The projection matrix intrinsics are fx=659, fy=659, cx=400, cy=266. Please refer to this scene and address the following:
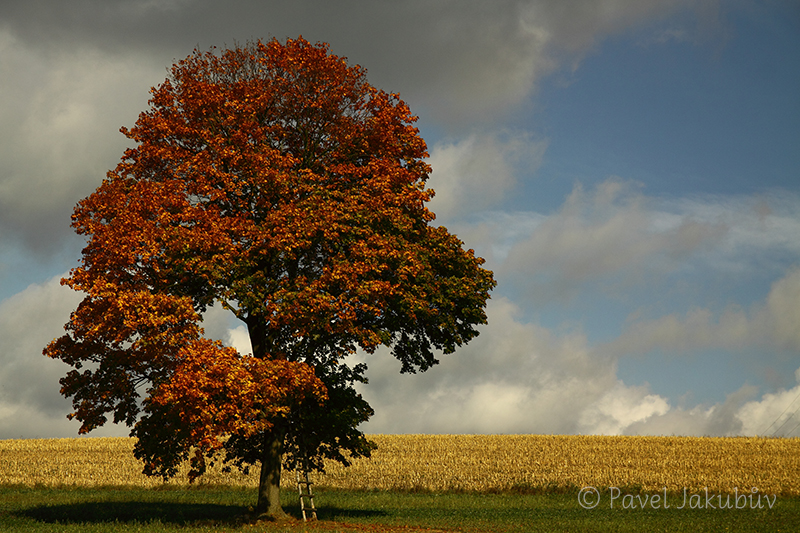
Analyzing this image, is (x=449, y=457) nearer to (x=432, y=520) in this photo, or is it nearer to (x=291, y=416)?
(x=432, y=520)

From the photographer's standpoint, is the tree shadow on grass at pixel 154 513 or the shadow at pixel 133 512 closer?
the tree shadow on grass at pixel 154 513

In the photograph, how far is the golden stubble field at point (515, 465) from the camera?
43.8 metres

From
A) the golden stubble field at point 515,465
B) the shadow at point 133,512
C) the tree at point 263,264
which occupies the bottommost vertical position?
the shadow at point 133,512

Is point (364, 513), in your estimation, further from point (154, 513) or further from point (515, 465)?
point (515, 465)

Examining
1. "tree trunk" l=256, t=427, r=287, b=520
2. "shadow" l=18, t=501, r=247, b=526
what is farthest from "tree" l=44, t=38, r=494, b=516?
"shadow" l=18, t=501, r=247, b=526

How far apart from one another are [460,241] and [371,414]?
8.61m

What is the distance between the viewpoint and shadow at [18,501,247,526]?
29281 mm

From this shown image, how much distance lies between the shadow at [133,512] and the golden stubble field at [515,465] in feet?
25.0

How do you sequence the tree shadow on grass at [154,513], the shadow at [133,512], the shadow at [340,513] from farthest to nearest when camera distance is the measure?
the shadow at [340,513] < the shadow at [133,512] < the tree shadow on grass at [154,513]

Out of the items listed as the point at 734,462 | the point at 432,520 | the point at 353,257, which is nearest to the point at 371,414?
the point at 432,520

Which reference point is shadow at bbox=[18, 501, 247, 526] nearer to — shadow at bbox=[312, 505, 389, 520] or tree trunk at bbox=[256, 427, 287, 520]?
tree trunk at bbox=[256, 427, 287, 520]

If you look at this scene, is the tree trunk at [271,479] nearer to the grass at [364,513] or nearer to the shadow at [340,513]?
the grass at [364,513]

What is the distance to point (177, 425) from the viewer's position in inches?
923

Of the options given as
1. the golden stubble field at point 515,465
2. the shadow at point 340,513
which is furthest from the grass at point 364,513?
the golden stubble field at point 515,465
